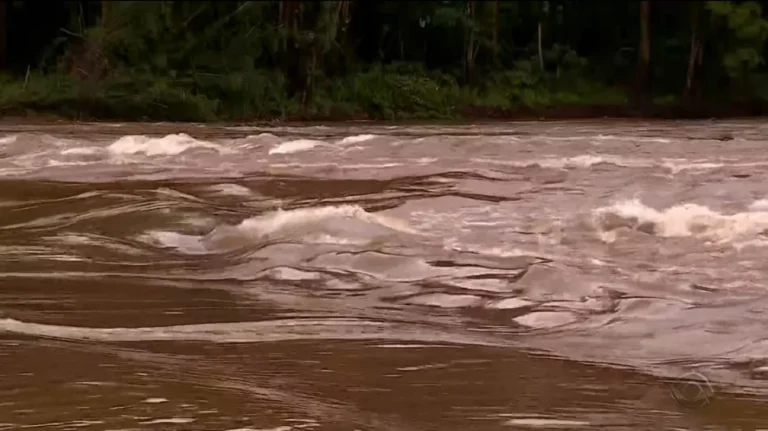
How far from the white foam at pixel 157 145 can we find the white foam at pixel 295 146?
1.58ft

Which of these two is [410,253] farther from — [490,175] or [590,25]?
[590,25]

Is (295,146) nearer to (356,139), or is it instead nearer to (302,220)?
(356,139)

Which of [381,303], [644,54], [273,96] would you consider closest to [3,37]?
[273,96]

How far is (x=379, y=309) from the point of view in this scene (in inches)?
108

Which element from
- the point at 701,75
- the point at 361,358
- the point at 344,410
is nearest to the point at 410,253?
the point at 361,358

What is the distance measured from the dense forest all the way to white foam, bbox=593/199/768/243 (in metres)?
9.49

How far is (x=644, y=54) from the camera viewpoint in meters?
18.9

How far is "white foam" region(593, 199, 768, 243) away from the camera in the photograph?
3.83 meters

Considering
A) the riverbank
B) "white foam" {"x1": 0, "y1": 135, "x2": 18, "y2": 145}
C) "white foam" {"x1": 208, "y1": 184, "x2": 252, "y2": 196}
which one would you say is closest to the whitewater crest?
"white foam" {"x1": 208, "y1": 184, "x2": 252, "y2": 196}

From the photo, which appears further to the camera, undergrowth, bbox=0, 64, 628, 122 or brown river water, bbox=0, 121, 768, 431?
undergrowth, bbox=0, 64, 628, 122

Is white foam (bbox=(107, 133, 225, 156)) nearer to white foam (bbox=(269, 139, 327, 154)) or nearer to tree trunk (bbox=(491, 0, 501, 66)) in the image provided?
white foam (bbox=(269, 139, 327, 154))

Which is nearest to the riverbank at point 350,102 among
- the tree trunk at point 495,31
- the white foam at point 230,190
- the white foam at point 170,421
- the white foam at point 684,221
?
the tree trunk at point 495,31

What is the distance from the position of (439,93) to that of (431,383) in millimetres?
13978

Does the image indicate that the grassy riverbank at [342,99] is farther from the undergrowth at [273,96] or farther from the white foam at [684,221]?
the white foam at [684,221]
